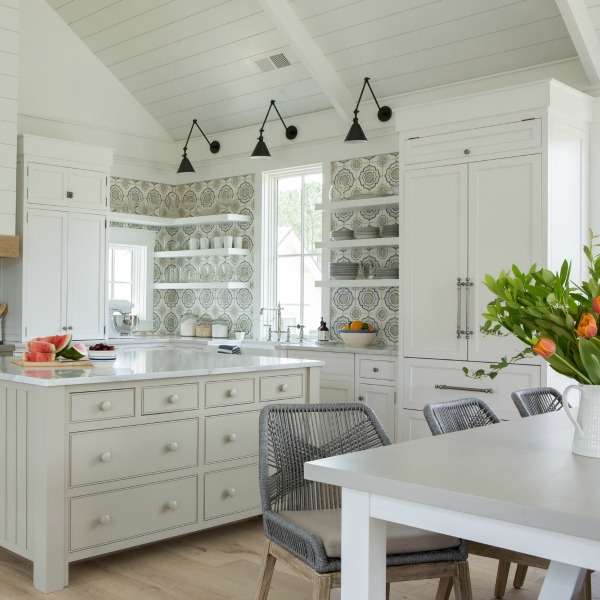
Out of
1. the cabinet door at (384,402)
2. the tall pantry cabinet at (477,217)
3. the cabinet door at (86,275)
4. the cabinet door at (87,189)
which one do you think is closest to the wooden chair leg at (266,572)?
the tall pantry cabinet at (477,217)

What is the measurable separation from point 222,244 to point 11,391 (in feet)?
12.4

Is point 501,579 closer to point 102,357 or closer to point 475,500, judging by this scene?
point 475,500

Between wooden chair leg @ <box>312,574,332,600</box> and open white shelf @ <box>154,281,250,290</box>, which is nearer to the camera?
wooden chair leg @ <box>312,574,332,600</box>

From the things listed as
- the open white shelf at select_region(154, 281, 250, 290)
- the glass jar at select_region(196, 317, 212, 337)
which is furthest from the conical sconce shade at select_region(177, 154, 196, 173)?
the glass jar at select_region(196, 317, 212, 337)

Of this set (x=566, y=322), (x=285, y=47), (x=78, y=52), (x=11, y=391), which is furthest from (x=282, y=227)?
(x=566, y=322)

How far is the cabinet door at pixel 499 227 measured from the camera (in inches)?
179

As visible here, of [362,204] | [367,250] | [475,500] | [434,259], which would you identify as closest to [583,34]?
[434,259]

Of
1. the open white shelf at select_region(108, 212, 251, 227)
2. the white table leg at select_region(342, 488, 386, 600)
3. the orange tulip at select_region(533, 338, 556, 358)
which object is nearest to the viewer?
the white table leg at select_region(342, 488, 386, 600)

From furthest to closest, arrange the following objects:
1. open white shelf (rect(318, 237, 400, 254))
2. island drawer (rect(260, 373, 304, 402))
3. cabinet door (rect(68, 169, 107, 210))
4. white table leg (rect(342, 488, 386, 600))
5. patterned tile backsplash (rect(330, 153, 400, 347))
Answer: cabinet door (rect(68, 169, 107, 210)) < patterned tile backsplash (rect(330, 153, 400, 347)) < open white shelf (rect(318, 237, 400, 254)) < island drawer (rect(260, 373, 304, 402)) < white table leg (rect(342, 488, 386, 600))

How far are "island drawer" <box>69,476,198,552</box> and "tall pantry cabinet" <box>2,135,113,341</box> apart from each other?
2.88 metres

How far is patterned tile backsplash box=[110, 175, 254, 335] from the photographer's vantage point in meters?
7.20

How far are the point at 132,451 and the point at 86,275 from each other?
10.5 ft

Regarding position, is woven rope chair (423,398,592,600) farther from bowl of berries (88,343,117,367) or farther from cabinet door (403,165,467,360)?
cabinet door (403,165,467,360)

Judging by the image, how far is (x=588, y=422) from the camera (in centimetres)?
199
